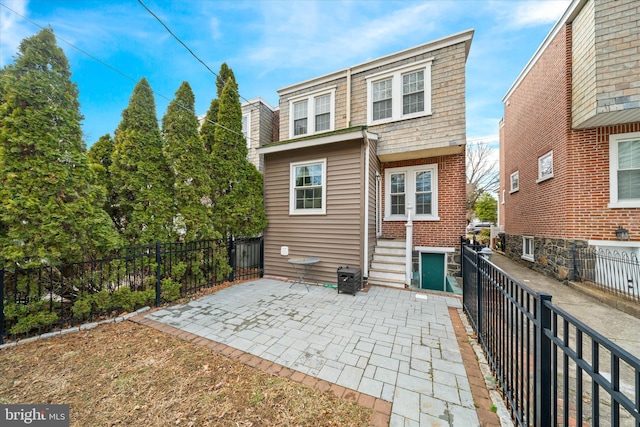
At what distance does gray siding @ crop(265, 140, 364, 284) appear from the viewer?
5738 millimetres

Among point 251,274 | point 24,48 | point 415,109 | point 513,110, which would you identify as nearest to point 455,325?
point 251,274

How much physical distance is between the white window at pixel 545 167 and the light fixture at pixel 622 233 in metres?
2.06

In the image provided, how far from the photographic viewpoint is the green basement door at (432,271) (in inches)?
276

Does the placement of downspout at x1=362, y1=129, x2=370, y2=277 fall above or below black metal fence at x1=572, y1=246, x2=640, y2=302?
above

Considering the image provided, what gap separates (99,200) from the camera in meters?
3.98

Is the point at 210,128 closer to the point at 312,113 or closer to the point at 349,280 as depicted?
the point at 312,113

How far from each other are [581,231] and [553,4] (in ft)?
20.7

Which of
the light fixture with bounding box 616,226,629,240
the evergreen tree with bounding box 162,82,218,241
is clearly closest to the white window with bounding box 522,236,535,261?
the light fixture with bounding box 616,226,629,240

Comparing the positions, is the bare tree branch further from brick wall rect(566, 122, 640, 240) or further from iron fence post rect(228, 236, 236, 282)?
iron fence post rect(228, 236, 236, 282)

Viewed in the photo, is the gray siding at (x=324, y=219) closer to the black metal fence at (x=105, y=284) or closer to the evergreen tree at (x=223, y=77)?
the black metal fence at (x=105, y=284)

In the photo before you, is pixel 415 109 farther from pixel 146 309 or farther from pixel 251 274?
pixel 146 309

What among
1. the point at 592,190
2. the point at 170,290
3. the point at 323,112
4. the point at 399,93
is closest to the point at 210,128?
the point at 323,112

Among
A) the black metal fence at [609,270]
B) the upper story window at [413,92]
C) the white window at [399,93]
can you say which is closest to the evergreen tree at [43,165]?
the white window at [399,93]

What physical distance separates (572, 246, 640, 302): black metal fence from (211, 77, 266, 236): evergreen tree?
8372 millimetres
